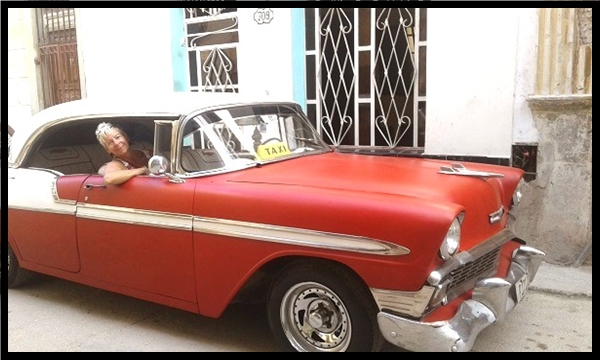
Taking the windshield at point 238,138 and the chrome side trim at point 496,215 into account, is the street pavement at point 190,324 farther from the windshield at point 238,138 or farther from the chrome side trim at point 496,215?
the windshield at point 238,138

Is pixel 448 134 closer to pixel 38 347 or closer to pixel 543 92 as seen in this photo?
pixel 543 92

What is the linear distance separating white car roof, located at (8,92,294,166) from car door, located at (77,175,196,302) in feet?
0.79

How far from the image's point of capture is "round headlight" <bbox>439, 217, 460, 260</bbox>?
1500mm

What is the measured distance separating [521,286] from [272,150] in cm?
98

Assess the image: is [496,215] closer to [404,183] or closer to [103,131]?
[404,183]

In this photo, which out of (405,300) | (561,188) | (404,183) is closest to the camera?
(405,300)

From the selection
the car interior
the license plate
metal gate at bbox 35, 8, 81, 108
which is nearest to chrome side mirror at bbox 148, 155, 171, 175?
the car interior

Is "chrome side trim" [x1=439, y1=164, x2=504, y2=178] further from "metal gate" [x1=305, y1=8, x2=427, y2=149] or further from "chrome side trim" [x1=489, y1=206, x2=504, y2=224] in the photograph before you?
"metal gate" [x1=305, y1=8, x2=427, y2=149]

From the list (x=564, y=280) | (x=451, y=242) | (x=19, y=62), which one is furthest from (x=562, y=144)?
(x=19, y=62)

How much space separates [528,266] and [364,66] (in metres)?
1.15

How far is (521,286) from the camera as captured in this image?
70.7 inches

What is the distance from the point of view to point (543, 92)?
7.61 ft

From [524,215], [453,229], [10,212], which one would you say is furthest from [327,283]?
[10,212]

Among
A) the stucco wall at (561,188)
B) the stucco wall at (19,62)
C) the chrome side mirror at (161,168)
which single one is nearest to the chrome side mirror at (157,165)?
the chrome side mirror at (161,168)
